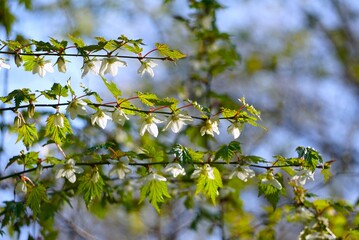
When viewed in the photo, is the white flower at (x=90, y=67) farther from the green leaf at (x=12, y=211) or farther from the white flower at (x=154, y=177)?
the green leaf at (x=12, y=211)

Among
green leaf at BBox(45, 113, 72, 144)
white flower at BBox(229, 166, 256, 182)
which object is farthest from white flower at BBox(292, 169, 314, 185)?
green leaf at BBox(45, 113, 72, 144)

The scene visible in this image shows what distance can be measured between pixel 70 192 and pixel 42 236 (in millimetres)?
324

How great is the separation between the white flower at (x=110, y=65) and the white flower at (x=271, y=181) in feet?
2.45

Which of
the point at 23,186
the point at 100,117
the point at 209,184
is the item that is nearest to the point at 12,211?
the point at 23,186

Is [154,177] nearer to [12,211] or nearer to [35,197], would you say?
[35,197]

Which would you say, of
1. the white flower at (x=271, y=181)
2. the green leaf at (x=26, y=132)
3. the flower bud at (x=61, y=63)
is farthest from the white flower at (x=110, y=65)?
the white flower at (x=271, y=181)

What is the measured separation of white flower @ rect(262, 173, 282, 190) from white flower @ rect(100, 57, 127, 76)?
747 mm

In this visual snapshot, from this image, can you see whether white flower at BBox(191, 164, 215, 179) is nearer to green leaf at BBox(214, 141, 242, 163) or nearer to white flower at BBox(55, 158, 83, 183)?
green leaf at BBox(214, 141, 242, 163)

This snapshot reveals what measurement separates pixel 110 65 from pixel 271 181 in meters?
0.81

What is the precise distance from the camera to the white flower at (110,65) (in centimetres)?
230

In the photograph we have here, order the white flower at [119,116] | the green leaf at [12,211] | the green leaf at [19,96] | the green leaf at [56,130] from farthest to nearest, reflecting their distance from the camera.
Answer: the green leaf at [12,211]
the green leaf at [56,130]
the white flower at [119,116]
the green leaf at [19,96]

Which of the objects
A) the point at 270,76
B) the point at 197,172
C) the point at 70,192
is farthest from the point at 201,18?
the point at 270,76

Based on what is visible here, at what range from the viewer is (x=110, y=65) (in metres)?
2.31

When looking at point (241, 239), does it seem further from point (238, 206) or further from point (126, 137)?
point (126, 137)
